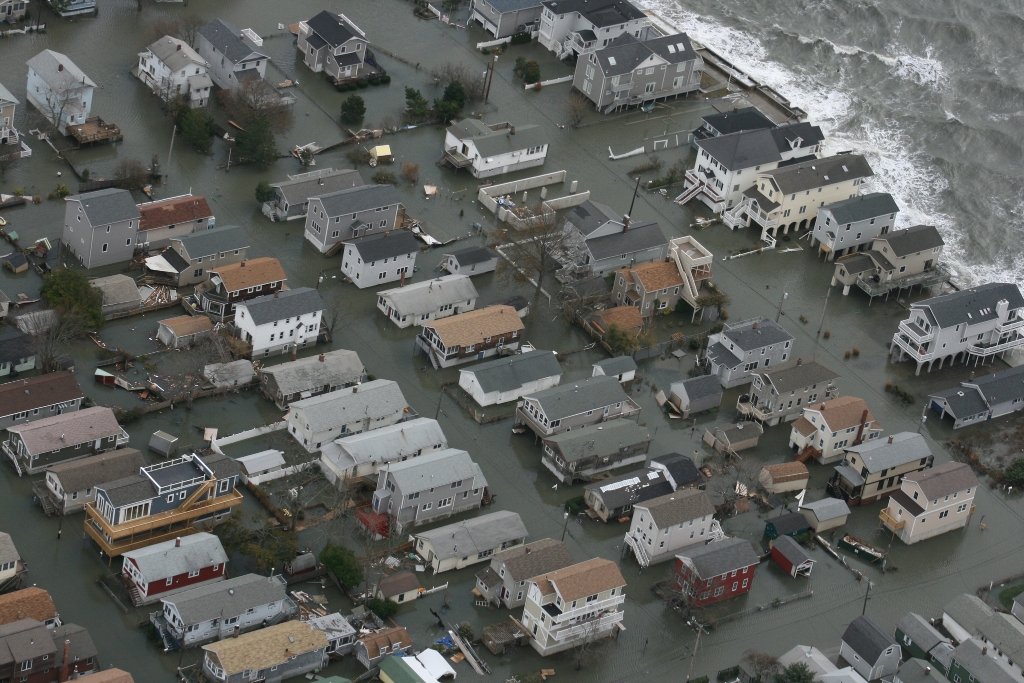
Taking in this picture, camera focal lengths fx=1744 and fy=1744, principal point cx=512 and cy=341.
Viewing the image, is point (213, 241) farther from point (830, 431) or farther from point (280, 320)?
point (830, 431)

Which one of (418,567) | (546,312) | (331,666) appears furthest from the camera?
(546,312)

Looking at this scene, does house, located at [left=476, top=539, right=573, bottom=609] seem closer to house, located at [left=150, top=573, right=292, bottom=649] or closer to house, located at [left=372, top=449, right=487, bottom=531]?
house, located at [left=372, top=449, right=487, bottom=531]

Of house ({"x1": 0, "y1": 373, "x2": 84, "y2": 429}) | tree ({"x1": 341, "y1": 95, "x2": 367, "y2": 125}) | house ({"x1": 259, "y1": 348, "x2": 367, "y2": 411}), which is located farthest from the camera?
tree ({"x1": 341, "y1": 95, "x2": 367, "y2": 125})

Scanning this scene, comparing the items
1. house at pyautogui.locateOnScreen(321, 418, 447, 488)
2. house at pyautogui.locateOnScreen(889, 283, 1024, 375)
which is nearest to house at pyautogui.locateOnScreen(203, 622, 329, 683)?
house at pyautogui.locateOnScreen(321, 418, 447, 488)

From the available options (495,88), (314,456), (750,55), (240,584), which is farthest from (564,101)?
(240,584)

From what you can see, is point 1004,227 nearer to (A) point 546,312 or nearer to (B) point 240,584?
(A) point 546,312

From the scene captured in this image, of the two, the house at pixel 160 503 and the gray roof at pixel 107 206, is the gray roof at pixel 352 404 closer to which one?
the house at pixel 160 503
